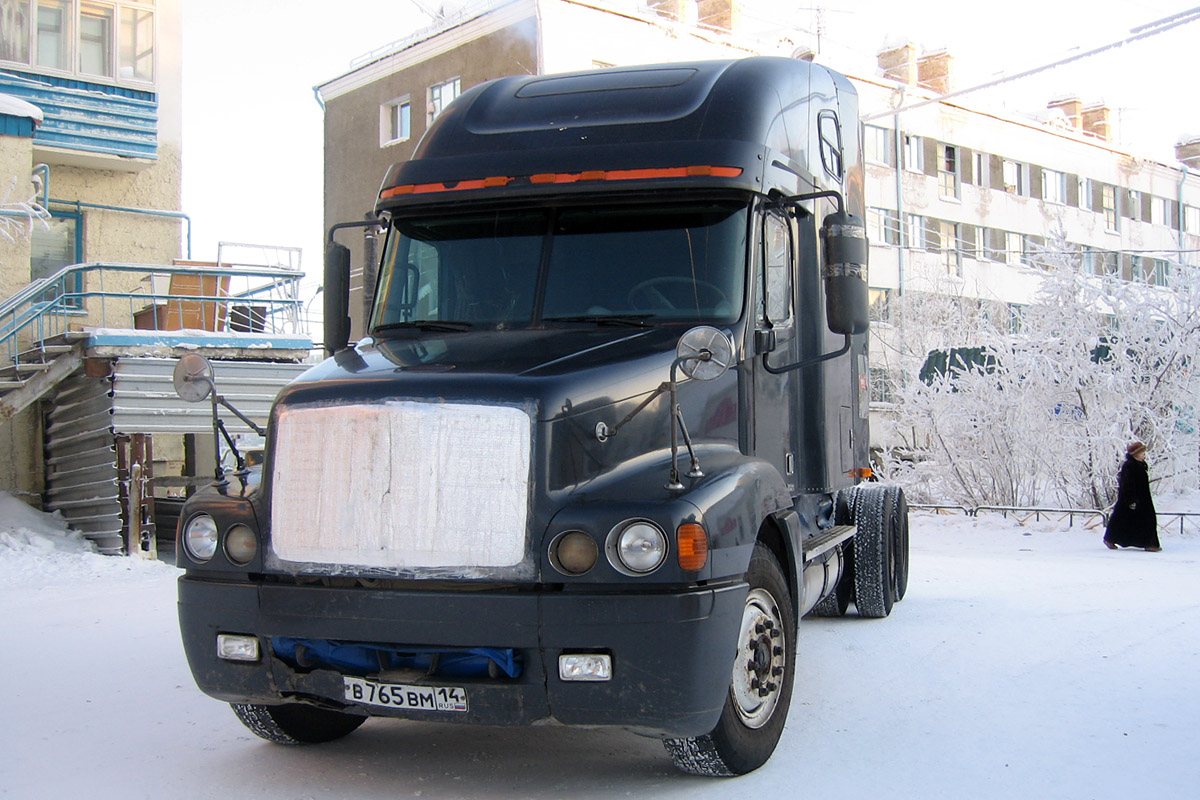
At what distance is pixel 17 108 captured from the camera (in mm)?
15750

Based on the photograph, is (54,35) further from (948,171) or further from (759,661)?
(948,171)

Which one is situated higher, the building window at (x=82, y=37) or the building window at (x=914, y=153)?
the building window at (x=914, y=153)

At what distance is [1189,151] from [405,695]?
5958cm

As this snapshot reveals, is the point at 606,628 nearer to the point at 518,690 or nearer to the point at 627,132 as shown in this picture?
the point at 518,690

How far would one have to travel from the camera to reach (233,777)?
5215mm

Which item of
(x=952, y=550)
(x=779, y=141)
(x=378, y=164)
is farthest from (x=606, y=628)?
(x=378, y=164)

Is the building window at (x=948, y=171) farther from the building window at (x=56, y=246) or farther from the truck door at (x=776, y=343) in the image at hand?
the truck door at (x=776, y=343)

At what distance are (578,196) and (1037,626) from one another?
5092 mm

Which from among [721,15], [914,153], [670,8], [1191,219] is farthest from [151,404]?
[1191,219]

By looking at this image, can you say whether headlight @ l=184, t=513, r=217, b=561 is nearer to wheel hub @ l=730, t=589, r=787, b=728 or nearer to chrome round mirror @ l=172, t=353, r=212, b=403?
chrome round mirror @ l=172, t=353, r=212, b=403

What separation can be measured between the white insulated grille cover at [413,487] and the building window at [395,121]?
30832 mm

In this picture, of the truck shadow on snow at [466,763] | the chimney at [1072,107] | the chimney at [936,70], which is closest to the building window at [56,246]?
the truck shadow on snow at [466,763]

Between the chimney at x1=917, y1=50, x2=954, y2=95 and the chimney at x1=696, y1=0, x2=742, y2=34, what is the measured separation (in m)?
10.4

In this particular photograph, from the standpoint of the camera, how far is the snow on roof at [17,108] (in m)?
15.7
